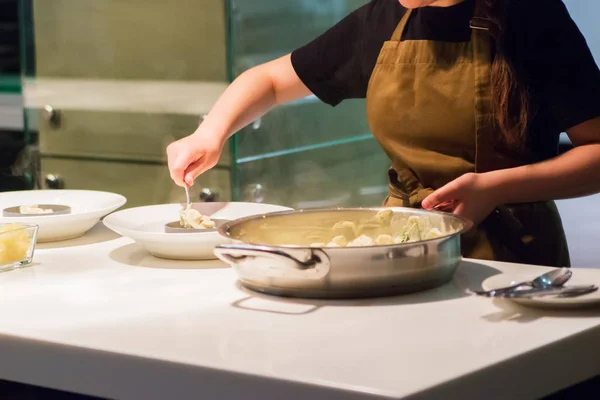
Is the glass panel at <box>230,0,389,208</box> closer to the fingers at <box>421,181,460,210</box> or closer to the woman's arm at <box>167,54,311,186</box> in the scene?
the woman's arm at <box>167,54,311,186</box>

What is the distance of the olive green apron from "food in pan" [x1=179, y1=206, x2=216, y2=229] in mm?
478

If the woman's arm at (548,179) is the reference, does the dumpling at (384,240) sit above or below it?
below

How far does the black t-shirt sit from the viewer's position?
1561mm

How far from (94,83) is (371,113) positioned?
4.22 ft

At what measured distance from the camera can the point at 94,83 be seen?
2795 mm

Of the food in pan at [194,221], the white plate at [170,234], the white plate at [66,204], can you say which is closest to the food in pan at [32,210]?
the white plate at [66,204]

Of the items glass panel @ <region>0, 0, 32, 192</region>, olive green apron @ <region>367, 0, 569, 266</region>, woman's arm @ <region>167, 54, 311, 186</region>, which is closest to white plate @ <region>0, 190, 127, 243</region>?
woman's arm @ <region>167, 54, 311, 186</region>

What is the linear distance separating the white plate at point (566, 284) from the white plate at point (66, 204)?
0.73m

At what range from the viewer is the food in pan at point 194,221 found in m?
1.41

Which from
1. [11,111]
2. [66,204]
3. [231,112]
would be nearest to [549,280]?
[231,112]

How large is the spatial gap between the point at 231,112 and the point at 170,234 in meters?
0.53

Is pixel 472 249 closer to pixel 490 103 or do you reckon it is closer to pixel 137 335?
pixel 490 103

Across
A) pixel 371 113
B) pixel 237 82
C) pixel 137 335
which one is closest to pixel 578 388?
pixel 137 335

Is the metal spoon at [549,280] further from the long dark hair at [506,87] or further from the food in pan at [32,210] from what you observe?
the food in pan at [32,210]
